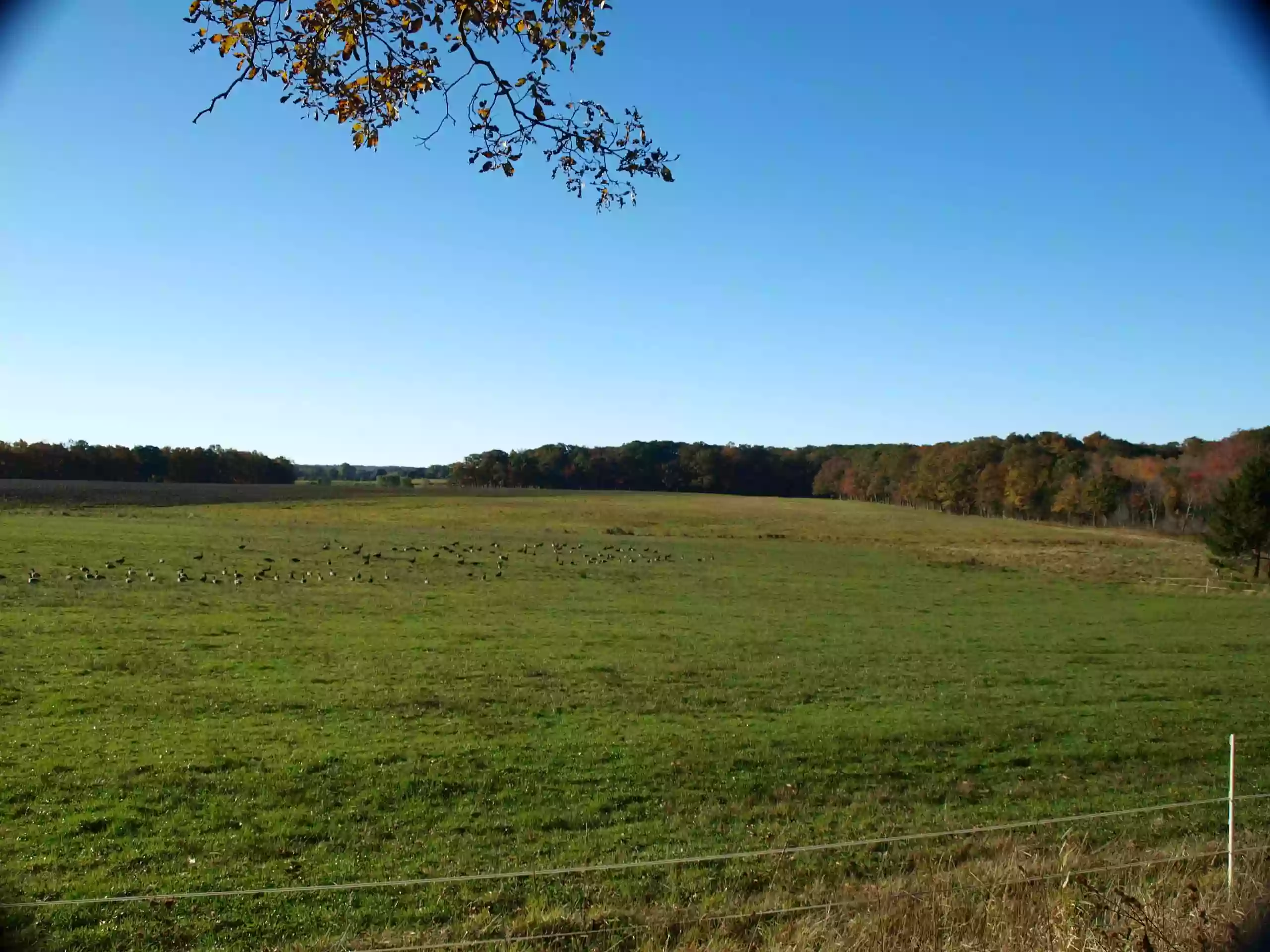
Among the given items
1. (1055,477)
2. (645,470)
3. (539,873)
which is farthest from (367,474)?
(539,873)

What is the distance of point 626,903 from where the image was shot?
7660mm

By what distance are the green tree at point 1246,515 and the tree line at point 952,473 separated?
15.8 m

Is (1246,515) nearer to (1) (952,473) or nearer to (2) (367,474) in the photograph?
(1) (952,473)

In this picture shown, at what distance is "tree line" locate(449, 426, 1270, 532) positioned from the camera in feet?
319

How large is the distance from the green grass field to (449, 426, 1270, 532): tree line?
58682 millimetres

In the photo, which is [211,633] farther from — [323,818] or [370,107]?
[370,107]

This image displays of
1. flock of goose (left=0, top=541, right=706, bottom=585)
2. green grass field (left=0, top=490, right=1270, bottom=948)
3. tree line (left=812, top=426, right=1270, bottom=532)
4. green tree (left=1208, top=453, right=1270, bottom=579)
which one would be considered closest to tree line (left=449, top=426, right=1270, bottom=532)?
tree line (left=812, top=426, right=1270, bottom=532)

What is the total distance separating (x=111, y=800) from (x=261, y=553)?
119ft

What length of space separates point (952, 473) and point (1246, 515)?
7841cm

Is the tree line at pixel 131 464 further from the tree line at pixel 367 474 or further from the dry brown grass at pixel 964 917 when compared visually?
the dry brown grass at pixel 964 917

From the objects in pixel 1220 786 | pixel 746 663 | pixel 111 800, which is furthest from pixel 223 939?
pixel 746 663

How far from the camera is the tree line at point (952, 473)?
97125mm

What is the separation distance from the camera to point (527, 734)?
14.3 meters

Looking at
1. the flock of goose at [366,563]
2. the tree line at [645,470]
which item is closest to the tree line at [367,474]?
the tree line at [645,470]
